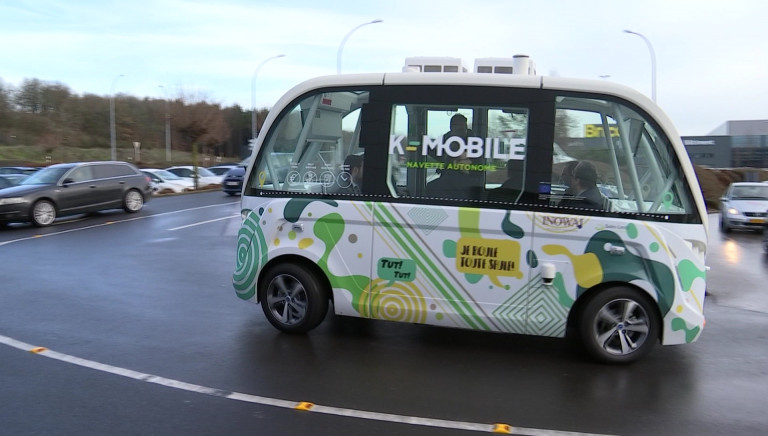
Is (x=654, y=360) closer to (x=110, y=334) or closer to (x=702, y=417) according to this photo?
(x=702, y=417)

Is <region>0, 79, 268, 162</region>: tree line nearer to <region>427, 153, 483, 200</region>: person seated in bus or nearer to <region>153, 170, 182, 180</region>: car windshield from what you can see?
<region>153, 170, 182, 180</region>: car windshield

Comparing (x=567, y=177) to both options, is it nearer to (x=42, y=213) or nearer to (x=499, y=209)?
(x=499, y=209)

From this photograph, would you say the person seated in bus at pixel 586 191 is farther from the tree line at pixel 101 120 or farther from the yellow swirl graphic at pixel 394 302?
the tree line at pixel 101 120

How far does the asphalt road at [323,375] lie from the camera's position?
166 inches

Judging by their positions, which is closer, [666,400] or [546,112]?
[666,400]

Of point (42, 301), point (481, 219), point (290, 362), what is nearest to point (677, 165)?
point (481, 219)

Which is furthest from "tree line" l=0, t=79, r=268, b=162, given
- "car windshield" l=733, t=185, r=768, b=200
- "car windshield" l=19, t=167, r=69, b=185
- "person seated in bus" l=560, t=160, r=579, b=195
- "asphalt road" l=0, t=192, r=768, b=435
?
"person seated in bus" l=560, t=160, r=579, b=195

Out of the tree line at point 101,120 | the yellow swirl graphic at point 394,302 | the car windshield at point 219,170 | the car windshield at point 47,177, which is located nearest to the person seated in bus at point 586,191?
the yellow swirl graphic at point 394,302

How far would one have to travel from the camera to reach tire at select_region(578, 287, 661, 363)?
531cm

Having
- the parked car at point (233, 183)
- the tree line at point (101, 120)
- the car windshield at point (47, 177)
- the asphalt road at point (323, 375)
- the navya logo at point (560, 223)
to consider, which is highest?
the tree line at point (101, 120)

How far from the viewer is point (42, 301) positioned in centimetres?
762

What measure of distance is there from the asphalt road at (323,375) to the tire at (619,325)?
0.54 feet

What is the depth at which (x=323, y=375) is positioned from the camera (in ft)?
16.8

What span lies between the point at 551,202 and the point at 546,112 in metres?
0.83
